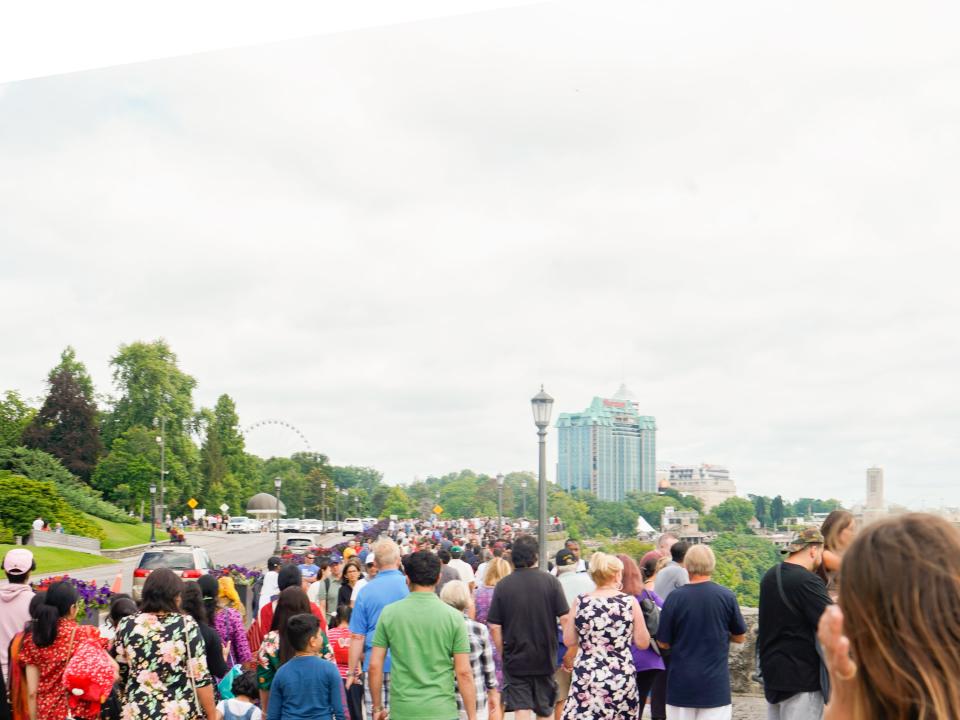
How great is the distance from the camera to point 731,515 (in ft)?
366

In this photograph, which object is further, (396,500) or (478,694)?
(396,500)

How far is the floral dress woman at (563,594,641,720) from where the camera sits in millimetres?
7152

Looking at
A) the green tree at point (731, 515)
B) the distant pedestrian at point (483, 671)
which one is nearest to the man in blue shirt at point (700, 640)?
the distant pedestrian at point (483, 671)

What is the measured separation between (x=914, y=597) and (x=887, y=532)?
11 cm

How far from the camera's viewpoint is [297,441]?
398 feet

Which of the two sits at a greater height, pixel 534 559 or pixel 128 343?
pixel 128 343

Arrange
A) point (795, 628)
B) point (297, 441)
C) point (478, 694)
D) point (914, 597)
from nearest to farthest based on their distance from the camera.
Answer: point (914, 597) < point (795, 628) < point (478, 694) < point (297, 441)

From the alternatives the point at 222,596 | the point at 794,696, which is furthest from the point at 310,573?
the point at 794,696

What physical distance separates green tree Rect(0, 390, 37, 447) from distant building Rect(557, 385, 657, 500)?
312ft

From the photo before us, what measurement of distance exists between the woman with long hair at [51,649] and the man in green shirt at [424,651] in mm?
1754

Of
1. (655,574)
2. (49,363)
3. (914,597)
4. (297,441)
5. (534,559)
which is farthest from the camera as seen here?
(297,441)

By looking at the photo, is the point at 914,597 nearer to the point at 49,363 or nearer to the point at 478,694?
the point at 478,694

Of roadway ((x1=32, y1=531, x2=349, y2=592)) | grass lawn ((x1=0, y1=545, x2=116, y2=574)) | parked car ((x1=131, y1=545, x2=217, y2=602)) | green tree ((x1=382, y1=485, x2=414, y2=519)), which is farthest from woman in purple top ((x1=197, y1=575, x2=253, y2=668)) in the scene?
green tree ((x1=382, y1=485, x2=414, y2=519))

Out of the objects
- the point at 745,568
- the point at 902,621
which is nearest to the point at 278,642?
the point at 902,621
